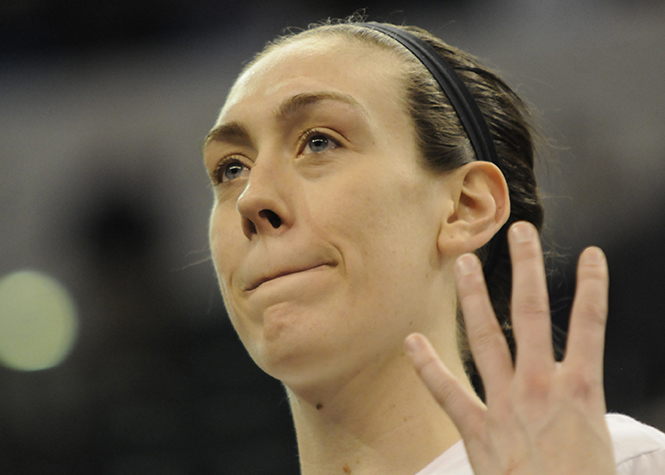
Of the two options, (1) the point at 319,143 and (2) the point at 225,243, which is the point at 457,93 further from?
(2) the point at 225,243

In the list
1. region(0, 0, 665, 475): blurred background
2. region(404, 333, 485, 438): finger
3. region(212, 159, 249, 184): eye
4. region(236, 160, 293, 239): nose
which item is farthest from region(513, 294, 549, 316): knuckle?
region(0, 0, 665, 475): blurred background

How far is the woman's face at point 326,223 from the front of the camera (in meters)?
1.15

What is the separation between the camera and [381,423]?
1.21 meters

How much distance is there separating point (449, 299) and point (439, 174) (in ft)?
0.82

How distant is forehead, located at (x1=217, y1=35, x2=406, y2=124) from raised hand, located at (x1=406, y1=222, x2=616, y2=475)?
2.02 ft

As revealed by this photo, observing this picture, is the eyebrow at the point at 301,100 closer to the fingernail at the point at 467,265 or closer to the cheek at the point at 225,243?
the cheek at the point at 225,243

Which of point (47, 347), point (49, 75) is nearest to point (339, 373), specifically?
point (47, 347)

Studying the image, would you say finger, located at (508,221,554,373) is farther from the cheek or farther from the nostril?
the cheek

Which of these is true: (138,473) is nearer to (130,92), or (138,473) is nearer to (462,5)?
(130,92)

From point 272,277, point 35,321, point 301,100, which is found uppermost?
point 301,100

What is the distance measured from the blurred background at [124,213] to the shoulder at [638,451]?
1.99 metres

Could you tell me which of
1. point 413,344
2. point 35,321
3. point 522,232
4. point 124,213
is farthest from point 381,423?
point 35,321

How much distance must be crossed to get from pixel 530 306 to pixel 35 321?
9.50ft

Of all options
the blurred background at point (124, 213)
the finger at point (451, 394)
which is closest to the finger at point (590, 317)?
the finger at point (451, 394)
